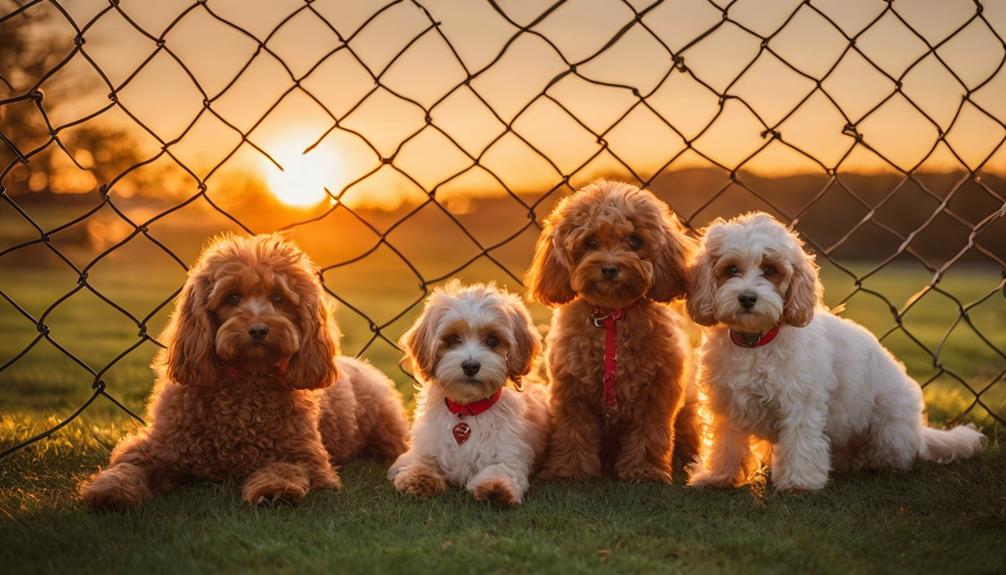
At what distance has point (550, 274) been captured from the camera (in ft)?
14.4

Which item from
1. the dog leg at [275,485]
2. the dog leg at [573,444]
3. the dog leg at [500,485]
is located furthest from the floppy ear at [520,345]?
the dog leg at [275,485]

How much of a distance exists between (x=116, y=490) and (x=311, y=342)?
964 mm

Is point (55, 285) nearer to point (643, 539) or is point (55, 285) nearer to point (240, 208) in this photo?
point (240, 208)

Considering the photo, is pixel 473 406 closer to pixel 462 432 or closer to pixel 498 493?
pixel 462 432

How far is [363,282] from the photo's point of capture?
19.6 m

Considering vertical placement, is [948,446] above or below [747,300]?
below

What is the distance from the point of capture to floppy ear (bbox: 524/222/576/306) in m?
4.35

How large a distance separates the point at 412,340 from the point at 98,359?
468 centimetres

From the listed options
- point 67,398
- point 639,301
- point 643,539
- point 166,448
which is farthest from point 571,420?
point 67,398

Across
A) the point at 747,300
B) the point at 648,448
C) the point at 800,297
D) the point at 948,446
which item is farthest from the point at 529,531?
the point at 948,446

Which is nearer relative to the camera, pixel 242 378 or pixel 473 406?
pixel 242 378

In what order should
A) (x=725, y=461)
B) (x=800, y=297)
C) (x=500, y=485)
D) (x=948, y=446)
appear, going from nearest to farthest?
(x=500, y=485), (x=800, y=297), (x=725, y=461), (x=948, y=446)

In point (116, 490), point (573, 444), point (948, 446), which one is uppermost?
point (948, 446)

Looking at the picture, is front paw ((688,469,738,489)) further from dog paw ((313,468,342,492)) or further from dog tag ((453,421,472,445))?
dog paw ((313,468,342,492))
